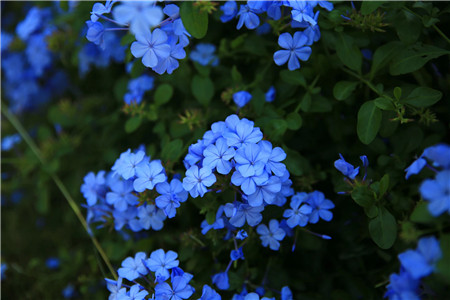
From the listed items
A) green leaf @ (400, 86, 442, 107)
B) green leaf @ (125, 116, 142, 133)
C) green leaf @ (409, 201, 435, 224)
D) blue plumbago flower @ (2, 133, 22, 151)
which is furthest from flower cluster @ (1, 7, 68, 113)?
green leaf @ (409, 201, 435, 224)

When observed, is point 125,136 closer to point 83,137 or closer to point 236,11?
point 83,137

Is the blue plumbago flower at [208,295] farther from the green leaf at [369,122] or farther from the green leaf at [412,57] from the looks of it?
the green leaf at [412,57]

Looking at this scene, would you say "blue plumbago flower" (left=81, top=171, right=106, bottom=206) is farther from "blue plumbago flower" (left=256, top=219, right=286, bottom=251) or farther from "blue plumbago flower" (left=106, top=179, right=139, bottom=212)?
"blue plumbago flower" (left=256, top=219, right=286, bottom=251)

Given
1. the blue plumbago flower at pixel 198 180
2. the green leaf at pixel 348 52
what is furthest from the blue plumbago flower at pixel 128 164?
the green leaf at pixel 348 52

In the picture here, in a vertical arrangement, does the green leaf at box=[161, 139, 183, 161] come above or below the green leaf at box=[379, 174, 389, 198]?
above

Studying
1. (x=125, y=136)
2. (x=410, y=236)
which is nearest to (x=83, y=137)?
(x=125, y=136)
